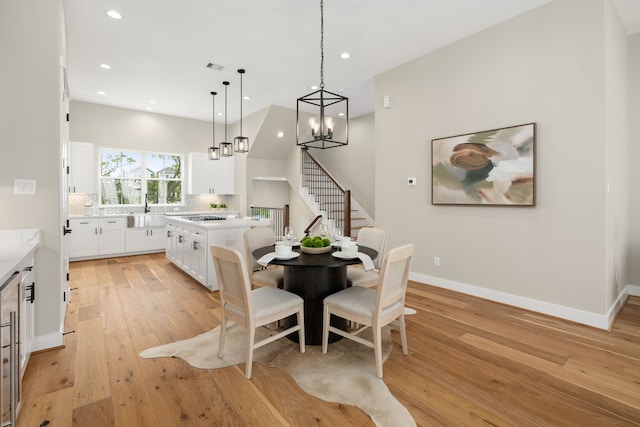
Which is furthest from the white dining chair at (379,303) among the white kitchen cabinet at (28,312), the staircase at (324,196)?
the staircase at (324,196)

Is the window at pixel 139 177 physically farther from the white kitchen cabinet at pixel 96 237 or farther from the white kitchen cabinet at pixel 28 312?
the white kitchen cabinet at pixel 28 312

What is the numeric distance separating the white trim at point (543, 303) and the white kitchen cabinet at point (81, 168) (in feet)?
22.0

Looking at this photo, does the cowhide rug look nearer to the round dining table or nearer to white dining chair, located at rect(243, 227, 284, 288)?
the round dining table

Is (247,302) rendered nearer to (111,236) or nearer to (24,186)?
(24,186)

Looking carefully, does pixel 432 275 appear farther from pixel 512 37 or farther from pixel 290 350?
pixel 512 37

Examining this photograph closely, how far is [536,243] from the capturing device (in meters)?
3.47

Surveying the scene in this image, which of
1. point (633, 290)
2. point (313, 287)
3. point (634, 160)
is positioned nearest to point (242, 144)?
point (313, 287)

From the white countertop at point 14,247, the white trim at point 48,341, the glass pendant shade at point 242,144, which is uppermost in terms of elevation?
the glass pendant shade at point 242,144

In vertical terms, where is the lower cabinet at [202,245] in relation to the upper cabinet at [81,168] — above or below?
below

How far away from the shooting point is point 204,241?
4.28m

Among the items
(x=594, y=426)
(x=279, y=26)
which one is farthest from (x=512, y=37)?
(x=594, y=426)

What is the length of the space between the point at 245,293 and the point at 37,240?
1.76m

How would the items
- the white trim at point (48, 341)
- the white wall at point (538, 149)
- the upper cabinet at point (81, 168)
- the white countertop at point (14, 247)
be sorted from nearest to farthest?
the white countertop at point (14, 247) < the white trim at point (48, 341) < the white wall at point (538, 149) < the upper cabinet at point (81, 168)

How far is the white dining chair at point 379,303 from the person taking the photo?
87.1 inches
